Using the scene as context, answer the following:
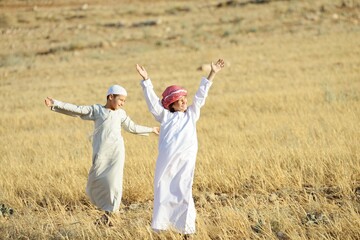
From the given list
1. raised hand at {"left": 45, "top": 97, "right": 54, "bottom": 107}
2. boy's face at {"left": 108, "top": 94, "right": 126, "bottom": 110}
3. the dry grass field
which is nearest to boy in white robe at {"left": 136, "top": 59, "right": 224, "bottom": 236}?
the dry grass field

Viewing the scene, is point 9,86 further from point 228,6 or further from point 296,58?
point 228,6

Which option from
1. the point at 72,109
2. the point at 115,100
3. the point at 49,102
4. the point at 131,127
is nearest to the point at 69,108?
the point at 72,109

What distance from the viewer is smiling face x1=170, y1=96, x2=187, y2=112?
5.32 metres

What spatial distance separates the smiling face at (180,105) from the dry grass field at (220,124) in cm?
102

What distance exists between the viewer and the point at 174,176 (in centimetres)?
511

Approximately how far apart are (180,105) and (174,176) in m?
0.65

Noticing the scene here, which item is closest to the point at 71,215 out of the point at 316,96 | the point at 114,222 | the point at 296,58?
the point at 114,222

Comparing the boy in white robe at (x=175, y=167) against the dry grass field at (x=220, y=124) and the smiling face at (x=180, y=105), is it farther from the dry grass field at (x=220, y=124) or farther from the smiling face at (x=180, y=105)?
the dry grass field at (x=220, y=124)

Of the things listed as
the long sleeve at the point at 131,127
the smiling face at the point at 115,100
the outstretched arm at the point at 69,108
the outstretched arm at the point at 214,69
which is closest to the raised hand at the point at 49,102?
the outstretched arm at the point at 69,108

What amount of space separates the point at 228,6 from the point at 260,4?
281 centimetres

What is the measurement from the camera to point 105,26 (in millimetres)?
38844

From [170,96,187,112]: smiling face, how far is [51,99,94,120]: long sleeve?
118 centimetres

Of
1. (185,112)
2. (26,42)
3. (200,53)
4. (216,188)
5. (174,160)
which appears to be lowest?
(216,188)

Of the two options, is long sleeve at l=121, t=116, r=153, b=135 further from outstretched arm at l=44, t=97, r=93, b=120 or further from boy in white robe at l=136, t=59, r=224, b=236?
boy in white robe at l=136, t=59, r=224, b=236
